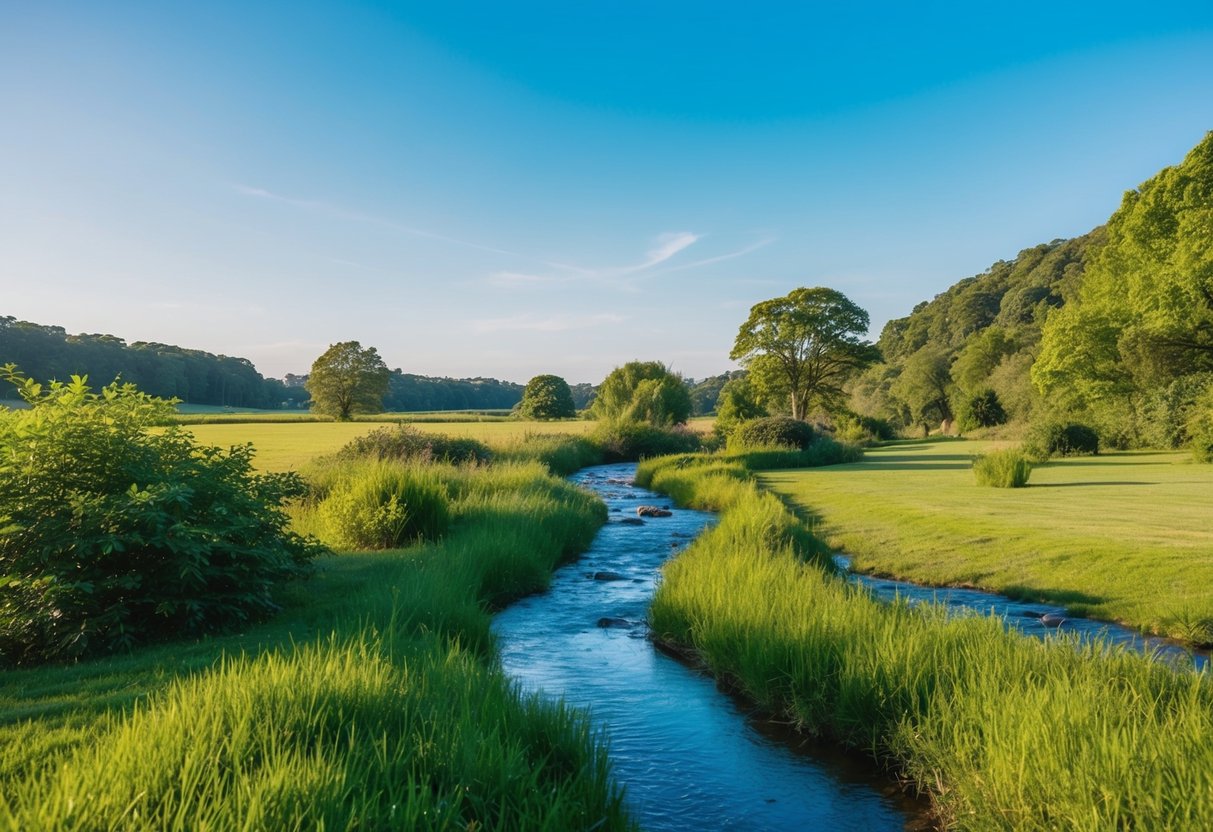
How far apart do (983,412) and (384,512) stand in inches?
1963

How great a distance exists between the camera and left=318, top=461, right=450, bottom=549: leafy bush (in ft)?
40.7

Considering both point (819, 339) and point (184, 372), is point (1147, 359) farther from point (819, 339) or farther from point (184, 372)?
point (184, 372)

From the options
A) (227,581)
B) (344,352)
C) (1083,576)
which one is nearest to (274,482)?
(227,581)

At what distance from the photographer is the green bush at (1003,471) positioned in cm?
1903

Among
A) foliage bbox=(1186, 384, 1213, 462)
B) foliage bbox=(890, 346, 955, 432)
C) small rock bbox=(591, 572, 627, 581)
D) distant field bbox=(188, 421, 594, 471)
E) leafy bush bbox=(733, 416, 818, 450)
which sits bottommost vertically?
small rock bbox=(591, 572, 627, 581)

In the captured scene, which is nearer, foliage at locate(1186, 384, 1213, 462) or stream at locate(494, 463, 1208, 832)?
stream at locate(494, 463, 1208, 832)

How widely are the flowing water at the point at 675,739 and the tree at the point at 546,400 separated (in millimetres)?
71880

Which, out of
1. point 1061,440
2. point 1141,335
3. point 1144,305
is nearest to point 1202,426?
point 1061,440

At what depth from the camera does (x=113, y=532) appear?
6309mm

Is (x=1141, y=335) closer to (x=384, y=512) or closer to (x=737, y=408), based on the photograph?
(x=737, y=408)

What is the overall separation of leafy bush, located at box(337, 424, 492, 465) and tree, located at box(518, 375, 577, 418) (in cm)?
5283

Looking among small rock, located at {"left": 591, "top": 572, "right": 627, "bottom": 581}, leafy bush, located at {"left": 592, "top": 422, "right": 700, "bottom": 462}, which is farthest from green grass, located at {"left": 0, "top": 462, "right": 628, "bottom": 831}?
leafy bush, located at {"left": 592, "top": 422, "right": 700, "bottom": 462}

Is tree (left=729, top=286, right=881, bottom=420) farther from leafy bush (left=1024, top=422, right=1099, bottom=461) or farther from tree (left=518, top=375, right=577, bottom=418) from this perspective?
tree (left=518, top=375, right=577, bottom=418)

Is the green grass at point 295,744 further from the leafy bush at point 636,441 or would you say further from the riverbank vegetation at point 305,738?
the leafy bush at point 636,441
